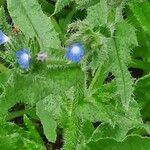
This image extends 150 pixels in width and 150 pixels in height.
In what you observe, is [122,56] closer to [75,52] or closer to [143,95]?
[75,52]

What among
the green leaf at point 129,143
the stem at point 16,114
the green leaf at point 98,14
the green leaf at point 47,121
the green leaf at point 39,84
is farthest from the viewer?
the stem at point 16,114

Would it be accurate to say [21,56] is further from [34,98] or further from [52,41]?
[52,41]

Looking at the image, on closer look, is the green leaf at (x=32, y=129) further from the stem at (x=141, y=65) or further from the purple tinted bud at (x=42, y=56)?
the purple tinted bud at (x=42, y=56)

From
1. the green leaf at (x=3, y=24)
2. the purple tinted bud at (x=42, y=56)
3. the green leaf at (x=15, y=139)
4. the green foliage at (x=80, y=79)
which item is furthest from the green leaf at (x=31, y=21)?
the purple tinted bud at (x=42, y=56)

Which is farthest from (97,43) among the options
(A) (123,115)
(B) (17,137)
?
(B) (17,137)

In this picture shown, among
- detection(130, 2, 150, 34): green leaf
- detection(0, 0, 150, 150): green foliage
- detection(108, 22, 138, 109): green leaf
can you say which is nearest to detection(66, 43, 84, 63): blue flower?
detection(0, 0, 150, 150): green foliage
